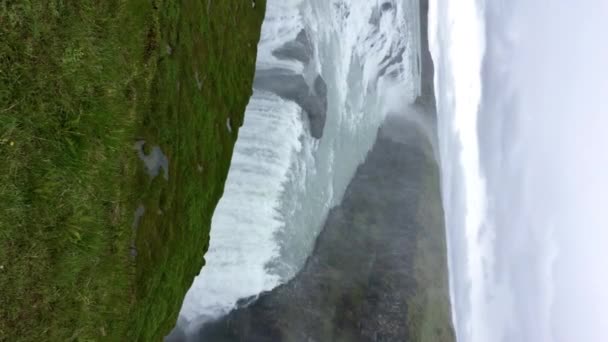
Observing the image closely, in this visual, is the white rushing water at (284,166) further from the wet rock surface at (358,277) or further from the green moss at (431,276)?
the green moss at (431,276)

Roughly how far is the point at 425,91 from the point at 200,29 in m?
12.9

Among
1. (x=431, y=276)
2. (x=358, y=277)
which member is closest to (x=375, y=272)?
(x=358, y=277)

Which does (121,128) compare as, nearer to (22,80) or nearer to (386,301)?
(22,80)

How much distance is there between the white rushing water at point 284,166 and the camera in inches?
535

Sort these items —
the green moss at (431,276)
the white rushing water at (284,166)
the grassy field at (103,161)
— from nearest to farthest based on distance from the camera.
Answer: the grassy field at (103,161)
the white rushing water at (284,166)
the green moss at (431,276)

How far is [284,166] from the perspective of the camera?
46.0 feet

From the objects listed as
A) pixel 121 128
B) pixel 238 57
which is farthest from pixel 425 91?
pixel 121 128

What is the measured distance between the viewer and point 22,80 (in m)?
5.95

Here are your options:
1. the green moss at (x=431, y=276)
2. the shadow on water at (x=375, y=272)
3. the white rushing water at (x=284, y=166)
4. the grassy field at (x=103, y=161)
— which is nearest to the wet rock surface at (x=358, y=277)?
the shadow on water at (x=375, y=272)

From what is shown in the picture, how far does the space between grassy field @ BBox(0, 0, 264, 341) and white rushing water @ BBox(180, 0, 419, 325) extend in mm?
3086

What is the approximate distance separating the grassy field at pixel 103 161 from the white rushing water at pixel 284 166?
3.09m

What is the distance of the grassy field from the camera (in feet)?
19.6

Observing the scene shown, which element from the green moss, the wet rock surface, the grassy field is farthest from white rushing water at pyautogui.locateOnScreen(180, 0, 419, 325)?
the grassy field

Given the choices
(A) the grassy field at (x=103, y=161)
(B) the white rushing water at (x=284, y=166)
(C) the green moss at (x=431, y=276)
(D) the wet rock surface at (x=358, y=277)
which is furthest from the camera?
(C) the green moss at (x=431, y=276)
